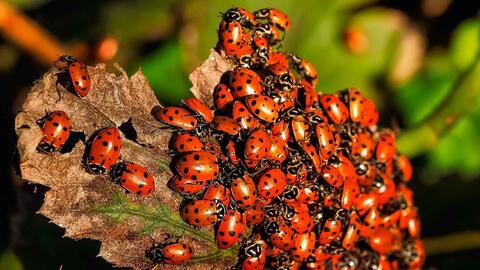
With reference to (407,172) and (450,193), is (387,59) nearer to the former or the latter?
(450,193)

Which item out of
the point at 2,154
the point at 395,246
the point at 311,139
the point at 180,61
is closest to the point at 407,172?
the point at 395,246

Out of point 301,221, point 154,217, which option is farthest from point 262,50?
point 154,217

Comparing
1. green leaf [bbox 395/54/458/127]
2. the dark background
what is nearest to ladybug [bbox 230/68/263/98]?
the dark background

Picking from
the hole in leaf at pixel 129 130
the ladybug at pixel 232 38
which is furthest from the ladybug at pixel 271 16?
the hole in leaf at pixel 129 130

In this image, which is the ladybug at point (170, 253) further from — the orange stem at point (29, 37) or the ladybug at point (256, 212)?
the orange stem at point (29, 37)

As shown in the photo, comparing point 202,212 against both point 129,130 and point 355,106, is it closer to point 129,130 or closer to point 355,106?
point 129,130

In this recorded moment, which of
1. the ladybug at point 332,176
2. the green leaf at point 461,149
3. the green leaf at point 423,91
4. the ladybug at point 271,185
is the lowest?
the ladybug at point 271,185

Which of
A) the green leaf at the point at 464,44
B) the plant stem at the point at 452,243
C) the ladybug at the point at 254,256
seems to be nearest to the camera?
the ladybug at the point at 254,256
